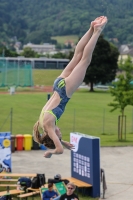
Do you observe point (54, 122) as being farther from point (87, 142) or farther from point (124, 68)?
point (124, 68)

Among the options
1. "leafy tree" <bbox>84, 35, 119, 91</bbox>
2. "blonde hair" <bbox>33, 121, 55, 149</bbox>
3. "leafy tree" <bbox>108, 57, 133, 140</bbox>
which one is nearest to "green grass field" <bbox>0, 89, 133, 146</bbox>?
"leafy tree" <bbox>108, 57, 133, 140</bbox>

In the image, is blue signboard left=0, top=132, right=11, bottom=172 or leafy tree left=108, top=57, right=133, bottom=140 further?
leafy tree left=108, top=57, right=133, bottom=140

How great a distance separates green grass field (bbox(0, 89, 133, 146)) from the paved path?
9.90 ft

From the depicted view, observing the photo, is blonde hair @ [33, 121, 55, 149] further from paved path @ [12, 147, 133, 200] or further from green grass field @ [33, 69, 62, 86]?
green grass field @ [33, 69, 62, 86]

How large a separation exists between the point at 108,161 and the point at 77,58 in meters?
16.2

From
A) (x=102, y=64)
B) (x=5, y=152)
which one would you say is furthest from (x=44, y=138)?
(x=102, y=64)

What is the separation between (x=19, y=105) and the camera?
47094 mm

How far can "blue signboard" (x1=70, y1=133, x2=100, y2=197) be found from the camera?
55.4 feet

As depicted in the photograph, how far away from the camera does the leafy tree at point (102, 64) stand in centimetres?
7206

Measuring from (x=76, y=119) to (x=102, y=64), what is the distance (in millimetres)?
35265

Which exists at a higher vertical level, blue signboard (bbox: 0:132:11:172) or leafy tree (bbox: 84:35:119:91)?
leafy tree (bbox: 84:35:119:91)

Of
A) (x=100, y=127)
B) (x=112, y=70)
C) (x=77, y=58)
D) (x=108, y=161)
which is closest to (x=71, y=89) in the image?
(x=77, y=58)

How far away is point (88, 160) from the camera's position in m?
17.1

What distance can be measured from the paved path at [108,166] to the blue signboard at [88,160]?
29.8 inches
